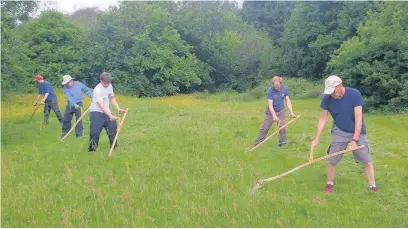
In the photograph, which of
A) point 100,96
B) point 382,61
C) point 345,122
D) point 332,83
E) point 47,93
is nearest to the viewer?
point 332,83

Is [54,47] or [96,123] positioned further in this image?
[54,47]

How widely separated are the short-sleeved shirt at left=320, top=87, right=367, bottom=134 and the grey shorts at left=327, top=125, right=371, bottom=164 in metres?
0.09

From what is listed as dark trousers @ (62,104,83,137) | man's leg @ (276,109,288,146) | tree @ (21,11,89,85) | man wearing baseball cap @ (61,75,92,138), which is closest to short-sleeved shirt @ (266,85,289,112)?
man's leg @ (276,109,288,146)

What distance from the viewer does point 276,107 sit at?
42.1ft

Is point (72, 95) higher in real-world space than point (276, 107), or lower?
higher

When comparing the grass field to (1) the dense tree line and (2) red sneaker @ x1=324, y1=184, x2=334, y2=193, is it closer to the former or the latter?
(2) red sneaker @ x1=324, y1=184, x2=334, y2=193

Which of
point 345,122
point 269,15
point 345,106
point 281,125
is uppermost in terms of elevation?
point 269,15

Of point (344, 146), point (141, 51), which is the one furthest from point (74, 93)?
point (141, 51)

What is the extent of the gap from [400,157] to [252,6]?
198ft

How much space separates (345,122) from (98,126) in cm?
596

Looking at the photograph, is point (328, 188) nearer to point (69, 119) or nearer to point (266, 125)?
point (266, 125)

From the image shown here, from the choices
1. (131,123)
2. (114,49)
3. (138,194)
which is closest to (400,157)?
(138,194)

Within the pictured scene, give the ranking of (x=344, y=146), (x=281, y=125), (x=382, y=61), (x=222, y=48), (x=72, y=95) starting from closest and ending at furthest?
(x=344, y=146) → (x=281, y=125) → (x=72, y=95) → (x=382, y=61) → (x=222, y=48)

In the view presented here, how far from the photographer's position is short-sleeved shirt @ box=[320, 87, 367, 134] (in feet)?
26.0
